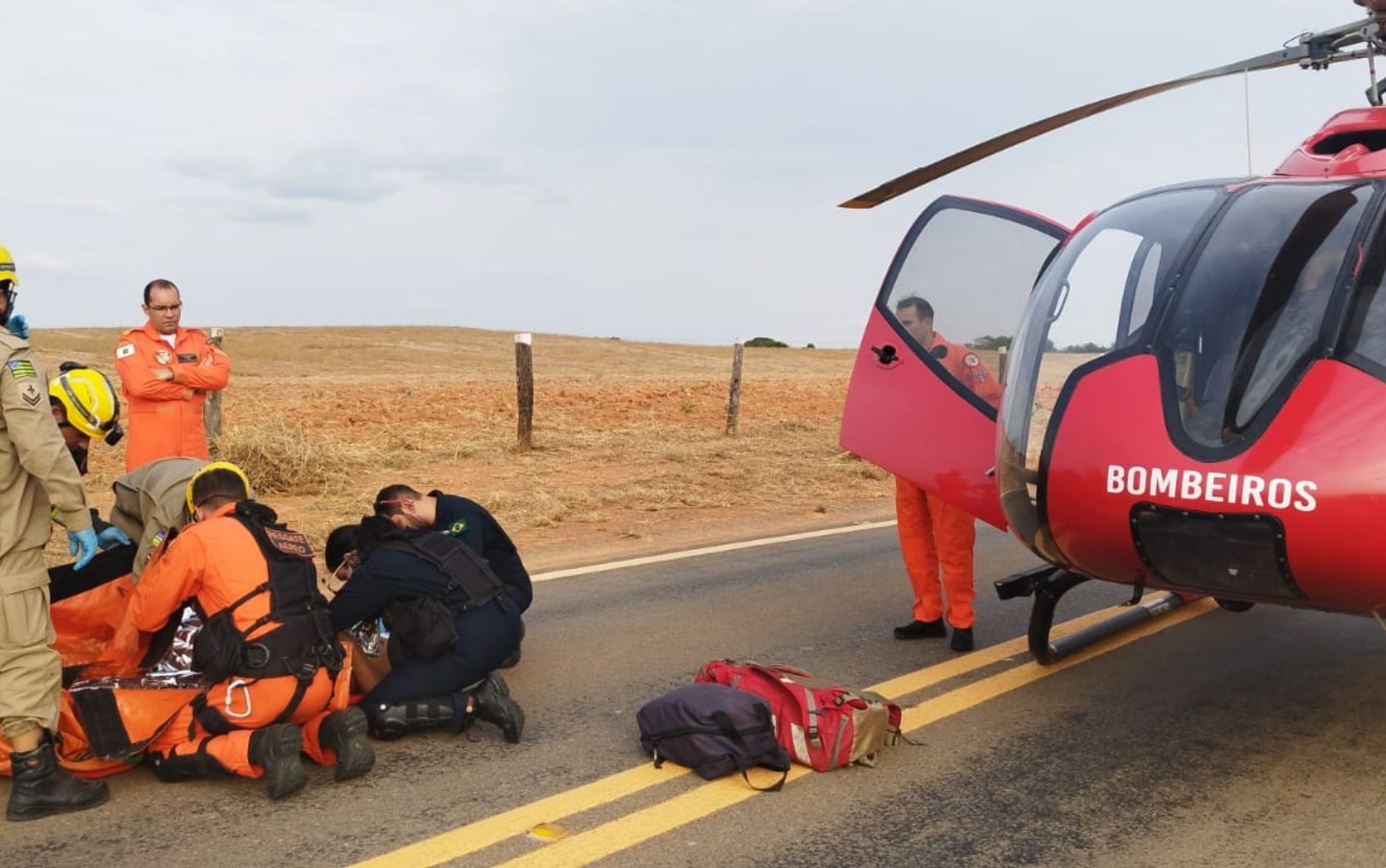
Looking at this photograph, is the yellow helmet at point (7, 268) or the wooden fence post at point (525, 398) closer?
the yellow helmet at point (7, 268)

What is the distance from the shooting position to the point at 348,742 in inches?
185

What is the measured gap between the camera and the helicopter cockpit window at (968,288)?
628 cm

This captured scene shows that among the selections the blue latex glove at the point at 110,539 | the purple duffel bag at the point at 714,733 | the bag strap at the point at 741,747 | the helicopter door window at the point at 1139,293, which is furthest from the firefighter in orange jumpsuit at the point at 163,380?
the helicopter door window at the point at 1139,293

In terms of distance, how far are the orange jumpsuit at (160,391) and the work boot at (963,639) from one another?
469 centimetres

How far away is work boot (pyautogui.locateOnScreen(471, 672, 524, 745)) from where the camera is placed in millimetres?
5135

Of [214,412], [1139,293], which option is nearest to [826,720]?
[1139,293]

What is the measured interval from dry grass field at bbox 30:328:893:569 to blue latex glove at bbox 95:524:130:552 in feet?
11.8

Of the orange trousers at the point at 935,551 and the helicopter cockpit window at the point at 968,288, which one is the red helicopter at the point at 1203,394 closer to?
the helicopter cockpit window at the point at 968,288

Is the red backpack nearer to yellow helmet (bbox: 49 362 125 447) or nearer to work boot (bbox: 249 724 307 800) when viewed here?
work boot (bbox: 249 724 307 800)

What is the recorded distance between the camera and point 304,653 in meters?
4.84

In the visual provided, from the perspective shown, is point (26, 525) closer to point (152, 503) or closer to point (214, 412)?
point (152, 503)

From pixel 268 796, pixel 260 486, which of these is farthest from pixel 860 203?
pixel 260 486

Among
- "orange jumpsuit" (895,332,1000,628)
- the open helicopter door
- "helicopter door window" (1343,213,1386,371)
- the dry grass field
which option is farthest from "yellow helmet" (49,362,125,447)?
"helicopter door window" (1343,213,1386,371)

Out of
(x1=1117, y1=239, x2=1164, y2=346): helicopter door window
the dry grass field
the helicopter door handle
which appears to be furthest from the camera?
the dry grass field
